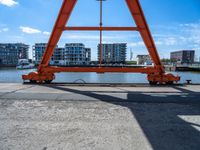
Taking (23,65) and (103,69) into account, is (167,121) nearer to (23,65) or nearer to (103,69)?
(103,69)

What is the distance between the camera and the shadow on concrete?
133 inches

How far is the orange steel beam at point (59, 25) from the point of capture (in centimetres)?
1022

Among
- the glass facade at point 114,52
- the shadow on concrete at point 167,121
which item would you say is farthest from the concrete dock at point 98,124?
the glass facade at point 114,52

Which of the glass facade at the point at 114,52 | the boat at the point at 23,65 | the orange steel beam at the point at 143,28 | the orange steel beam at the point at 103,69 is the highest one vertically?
the glass facade at the point at 114,52

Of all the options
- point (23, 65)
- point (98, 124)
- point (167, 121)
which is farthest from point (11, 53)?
point (167, 121)

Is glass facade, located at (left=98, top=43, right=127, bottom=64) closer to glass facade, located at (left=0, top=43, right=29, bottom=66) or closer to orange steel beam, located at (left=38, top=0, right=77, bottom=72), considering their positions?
glass facade, located at (left=0, top=43, right=29, bottom=66)

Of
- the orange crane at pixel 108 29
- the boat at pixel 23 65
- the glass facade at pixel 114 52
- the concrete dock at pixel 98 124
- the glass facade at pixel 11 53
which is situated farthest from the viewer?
the glass facade at pixel 11 53

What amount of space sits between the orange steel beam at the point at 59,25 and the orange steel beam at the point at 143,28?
336cm

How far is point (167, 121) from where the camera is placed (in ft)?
14.9

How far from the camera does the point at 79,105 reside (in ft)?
Answer: 19.8

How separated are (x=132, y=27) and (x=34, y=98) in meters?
6.84

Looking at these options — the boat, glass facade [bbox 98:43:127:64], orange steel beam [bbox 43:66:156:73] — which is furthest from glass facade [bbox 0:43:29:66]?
orange steel beam [bbox 43:66:156:73]

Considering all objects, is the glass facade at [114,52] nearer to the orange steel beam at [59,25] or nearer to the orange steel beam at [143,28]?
the orange steel beam at [143,28]

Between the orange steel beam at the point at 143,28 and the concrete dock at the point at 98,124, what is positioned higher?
the orange steel beam at the point at 143,28
